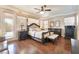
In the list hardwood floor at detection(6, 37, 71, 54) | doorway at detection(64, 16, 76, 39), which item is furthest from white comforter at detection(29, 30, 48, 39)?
doorway at detection(64, 16, 76, 39)

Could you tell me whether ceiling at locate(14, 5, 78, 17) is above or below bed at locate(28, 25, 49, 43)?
above

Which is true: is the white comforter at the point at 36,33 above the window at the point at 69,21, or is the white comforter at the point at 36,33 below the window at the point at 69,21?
below

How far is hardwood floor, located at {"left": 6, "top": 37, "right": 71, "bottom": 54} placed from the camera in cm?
230

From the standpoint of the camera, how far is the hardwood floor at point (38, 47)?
7.56ft

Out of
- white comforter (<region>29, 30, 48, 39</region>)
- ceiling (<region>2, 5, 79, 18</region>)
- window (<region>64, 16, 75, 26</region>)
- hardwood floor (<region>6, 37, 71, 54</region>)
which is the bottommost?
hardwood floor (<region>6, 37, 71, 54</region>)

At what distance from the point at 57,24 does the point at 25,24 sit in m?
A: 0.61

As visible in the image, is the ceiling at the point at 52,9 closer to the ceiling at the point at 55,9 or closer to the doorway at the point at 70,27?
the ceiling at the point at 55,9

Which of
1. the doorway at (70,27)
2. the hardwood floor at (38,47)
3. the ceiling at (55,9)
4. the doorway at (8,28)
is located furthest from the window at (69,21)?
the doorway at (8,28)

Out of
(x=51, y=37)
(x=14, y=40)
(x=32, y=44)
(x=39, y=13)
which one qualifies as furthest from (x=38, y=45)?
(x=39, y=13)

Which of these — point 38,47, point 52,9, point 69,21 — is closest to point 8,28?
point 38,47

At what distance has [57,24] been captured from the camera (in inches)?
91.7

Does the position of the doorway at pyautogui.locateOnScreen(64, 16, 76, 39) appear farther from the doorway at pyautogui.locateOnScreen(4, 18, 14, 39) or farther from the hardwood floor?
the doorway at pyautogui.locateOnScreen(4, 18, 14, 39)
